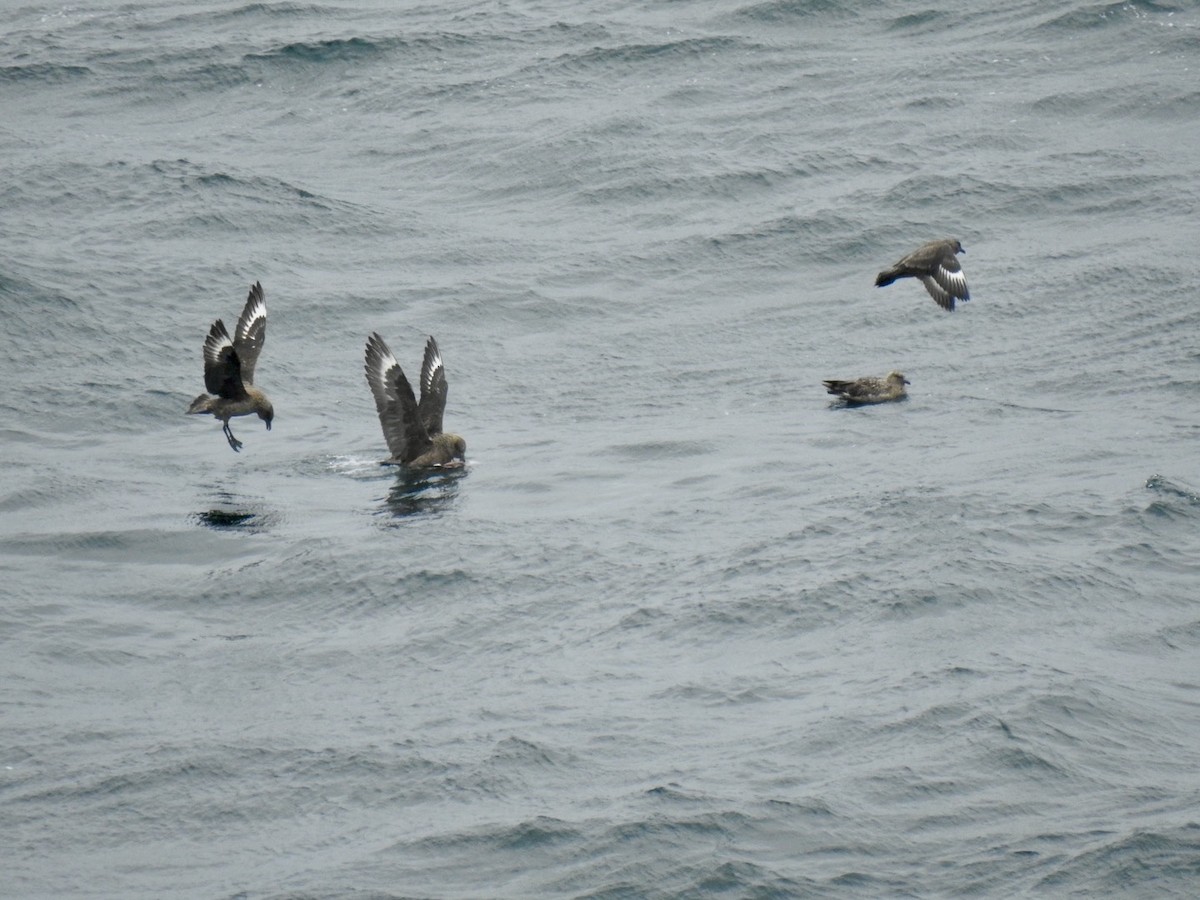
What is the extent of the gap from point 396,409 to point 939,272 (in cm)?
482

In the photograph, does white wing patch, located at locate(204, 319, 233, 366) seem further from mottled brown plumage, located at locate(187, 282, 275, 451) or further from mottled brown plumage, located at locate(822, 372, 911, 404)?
mottled brown plumage, located at locate(822, 372, 911, 404)

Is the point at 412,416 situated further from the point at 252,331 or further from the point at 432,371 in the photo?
the point at 252,331

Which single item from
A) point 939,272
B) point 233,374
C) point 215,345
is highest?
point 215,345

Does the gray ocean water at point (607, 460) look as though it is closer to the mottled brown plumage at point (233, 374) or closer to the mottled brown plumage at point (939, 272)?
the mottled brown plumage at point (233, 374)

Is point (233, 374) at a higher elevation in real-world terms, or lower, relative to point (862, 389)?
higher

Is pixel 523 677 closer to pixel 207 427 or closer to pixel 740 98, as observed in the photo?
pixel 207 427

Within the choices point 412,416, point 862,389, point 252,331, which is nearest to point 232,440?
point 252,331

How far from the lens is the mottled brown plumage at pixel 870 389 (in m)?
15.3

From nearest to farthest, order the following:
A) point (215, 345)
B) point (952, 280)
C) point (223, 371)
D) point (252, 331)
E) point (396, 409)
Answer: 1. point (223, 371)
2. point (396, 409)
3. point (215, 345)
4. point (252, 331)
5. point (952, 280)

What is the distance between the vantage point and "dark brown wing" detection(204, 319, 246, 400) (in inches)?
549

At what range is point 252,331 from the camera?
50.0ft

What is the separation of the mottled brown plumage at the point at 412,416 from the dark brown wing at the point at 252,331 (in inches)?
38.6

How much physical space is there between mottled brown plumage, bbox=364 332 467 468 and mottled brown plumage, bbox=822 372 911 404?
10.4 ft

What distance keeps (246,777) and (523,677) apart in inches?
66.9
